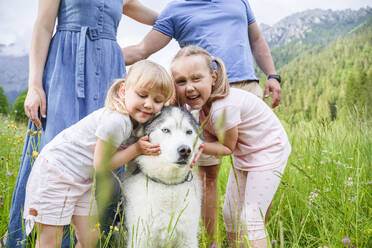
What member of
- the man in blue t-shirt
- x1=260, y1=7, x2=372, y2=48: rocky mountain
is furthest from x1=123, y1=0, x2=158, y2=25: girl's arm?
x1=260, y1=7, x2=372, y2=48: rocky mountain

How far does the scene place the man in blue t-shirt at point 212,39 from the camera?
243cm

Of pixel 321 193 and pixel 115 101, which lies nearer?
pixel 321 193

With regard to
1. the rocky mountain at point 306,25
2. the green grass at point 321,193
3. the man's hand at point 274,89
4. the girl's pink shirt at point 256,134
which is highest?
the rocky mountain at point 306,25

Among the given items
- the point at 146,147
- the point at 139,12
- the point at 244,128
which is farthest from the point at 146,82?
the point at 139,12

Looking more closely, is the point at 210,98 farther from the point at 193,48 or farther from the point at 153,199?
the point at 153,199

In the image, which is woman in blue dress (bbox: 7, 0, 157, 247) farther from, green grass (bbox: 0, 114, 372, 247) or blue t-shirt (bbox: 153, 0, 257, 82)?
blue t-shirt (bbox: 153, 0, 257, 82)

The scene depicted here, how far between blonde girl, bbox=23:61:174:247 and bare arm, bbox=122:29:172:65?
0.93m

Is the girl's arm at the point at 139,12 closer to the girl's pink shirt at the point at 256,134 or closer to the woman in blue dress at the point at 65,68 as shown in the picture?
the woman in blue dress at the point at 65,68

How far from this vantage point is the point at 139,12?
2824mm

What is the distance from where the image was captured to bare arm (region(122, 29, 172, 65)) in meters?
2.73

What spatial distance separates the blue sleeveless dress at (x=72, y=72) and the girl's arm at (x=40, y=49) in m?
0.06

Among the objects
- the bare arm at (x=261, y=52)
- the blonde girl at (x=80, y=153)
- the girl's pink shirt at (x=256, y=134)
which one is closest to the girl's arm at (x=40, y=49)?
the blonde girl at (x=80, y=153)

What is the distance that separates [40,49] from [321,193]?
78.1 inches

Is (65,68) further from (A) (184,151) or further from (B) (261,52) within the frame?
(B) (261,52)
